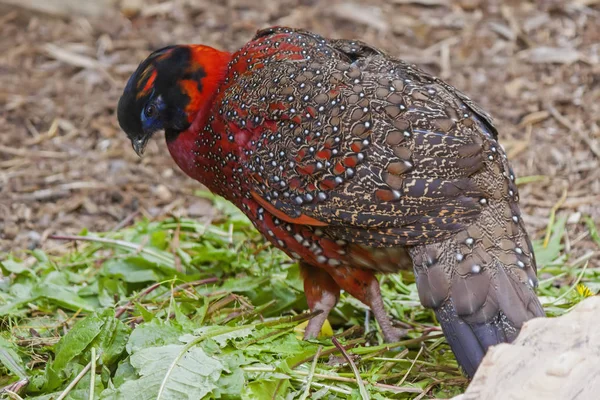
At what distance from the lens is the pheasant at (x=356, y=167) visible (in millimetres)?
3824

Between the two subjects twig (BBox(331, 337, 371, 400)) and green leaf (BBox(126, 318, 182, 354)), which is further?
green leaf (BBox(126, 318, 182, 354))

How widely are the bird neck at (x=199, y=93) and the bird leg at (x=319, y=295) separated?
835 mm

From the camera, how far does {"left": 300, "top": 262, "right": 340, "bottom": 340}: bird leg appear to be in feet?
14.9

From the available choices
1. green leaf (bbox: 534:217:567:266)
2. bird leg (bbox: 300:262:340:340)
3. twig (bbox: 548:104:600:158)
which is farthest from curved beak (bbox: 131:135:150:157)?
twig (bbox: 548:104:600:158)

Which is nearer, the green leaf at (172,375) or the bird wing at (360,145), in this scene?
the green leaf at (172,375)

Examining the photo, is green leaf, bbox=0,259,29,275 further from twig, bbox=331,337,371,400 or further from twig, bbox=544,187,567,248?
twig, bbox=544,187,567,248

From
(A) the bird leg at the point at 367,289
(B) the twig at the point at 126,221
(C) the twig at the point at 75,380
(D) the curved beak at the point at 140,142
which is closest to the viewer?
(C) the twig at the point at 75,380

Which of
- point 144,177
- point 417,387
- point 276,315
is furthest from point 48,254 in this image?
point 417,387

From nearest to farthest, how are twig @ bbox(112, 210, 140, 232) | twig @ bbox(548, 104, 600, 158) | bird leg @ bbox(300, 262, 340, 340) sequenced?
bird leg @ bbox(300, 262, 340, 340)
twig @ bbox(112, 210, 140, 232)
twig @ bbox(548, 104, 600, 158)

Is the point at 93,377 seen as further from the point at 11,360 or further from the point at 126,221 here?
the point at 126,221

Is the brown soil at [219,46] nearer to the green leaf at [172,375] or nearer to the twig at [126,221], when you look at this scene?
the twig at [126,221]

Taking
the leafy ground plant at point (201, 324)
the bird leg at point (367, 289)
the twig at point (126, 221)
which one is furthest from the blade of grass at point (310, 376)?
the twig at point (126, 221)

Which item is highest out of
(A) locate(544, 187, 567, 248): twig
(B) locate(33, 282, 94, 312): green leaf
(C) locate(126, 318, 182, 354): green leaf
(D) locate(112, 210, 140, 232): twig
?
(C) locate(126, 318, 182, 354): green leaf

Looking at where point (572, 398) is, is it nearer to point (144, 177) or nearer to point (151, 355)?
point (151, 355)
